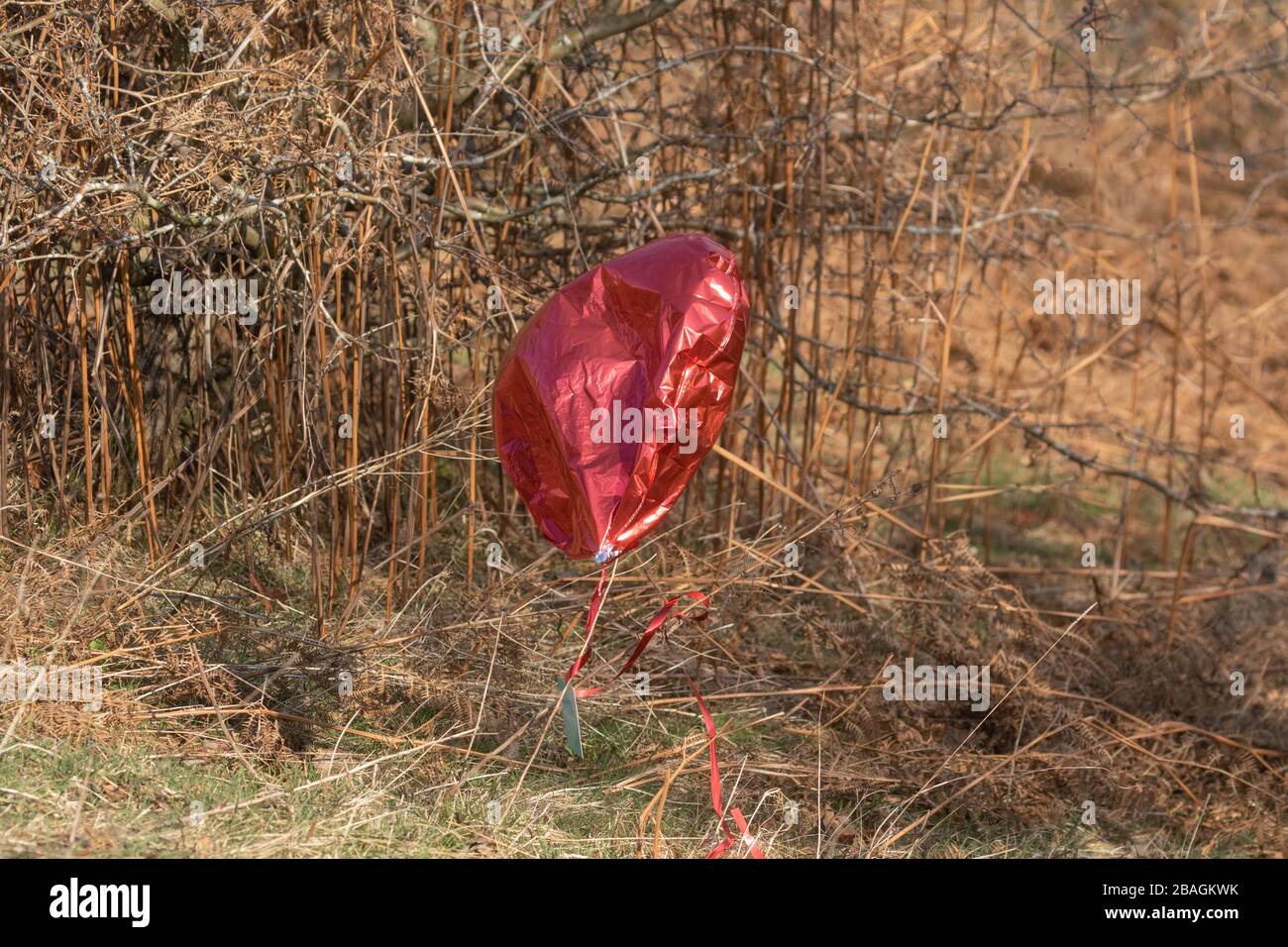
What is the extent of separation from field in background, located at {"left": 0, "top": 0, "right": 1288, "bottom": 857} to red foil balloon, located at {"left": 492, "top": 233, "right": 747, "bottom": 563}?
33 cm

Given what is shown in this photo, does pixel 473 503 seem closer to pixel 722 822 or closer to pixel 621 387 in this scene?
pixel 621 387

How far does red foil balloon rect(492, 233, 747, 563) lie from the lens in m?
2.22

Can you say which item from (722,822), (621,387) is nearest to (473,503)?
(621,387)

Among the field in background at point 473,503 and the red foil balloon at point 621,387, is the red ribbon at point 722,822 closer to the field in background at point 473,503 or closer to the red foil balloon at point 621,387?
the field in background at point 473,503

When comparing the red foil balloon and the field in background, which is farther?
the field in background

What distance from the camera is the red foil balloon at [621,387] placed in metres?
2.22

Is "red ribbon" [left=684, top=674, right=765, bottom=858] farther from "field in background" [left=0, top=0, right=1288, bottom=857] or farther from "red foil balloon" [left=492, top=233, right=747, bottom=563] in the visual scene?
"red foil balloon" [left=492, top=233, right=747, bottom=563]

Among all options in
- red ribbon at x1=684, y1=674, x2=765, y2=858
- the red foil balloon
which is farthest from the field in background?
the red foil balloon

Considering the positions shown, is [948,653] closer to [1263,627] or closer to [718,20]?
[1263,627]

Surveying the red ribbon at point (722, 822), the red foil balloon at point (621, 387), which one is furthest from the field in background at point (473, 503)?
the red foil balloon at point (621, 387)

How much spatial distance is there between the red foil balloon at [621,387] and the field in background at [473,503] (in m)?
0.33

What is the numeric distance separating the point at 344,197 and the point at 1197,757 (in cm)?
227

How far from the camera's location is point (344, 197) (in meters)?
2.62

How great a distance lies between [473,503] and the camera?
2773 millimetres
